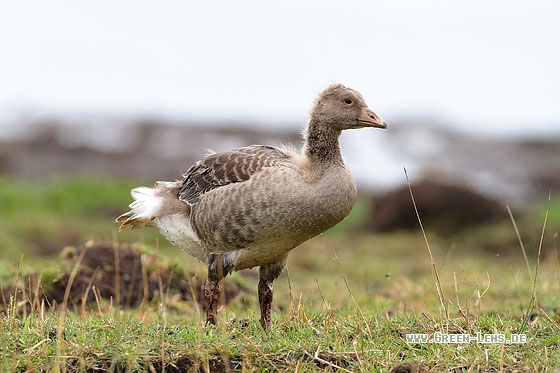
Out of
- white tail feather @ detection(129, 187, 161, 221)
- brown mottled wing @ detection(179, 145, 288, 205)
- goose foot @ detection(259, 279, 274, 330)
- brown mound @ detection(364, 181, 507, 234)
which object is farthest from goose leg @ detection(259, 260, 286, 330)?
brown mound @ detection(364, 181, 507, 234)

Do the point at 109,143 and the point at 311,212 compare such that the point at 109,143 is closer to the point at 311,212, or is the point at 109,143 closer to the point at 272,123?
the point at 272,123

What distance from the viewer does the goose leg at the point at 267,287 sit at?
6287 mm

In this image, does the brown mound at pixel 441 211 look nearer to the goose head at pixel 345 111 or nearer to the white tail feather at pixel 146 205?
the white tail feather at pixel 146 205

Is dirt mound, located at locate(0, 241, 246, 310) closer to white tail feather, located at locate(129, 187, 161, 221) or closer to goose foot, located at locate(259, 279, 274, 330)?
white tail feather, located at locate(129, 187, 161, 221)

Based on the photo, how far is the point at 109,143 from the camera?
2988 cm

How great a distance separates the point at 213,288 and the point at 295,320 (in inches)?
26.8

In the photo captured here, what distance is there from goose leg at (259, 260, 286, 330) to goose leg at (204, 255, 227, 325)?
1.05ft

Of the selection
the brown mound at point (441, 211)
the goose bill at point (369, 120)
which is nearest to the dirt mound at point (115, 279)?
the goose bill at point (369, 120)

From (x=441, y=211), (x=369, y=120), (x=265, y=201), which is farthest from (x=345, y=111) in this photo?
(x=441, y=211)

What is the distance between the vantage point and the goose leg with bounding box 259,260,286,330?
6287 mm

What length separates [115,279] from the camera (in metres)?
8.26

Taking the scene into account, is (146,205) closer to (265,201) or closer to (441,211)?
(265,201)

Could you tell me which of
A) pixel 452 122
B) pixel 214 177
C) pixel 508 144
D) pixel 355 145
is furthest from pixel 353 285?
pixel 452 122

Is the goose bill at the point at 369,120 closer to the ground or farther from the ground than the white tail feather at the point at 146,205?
farther from the ground
